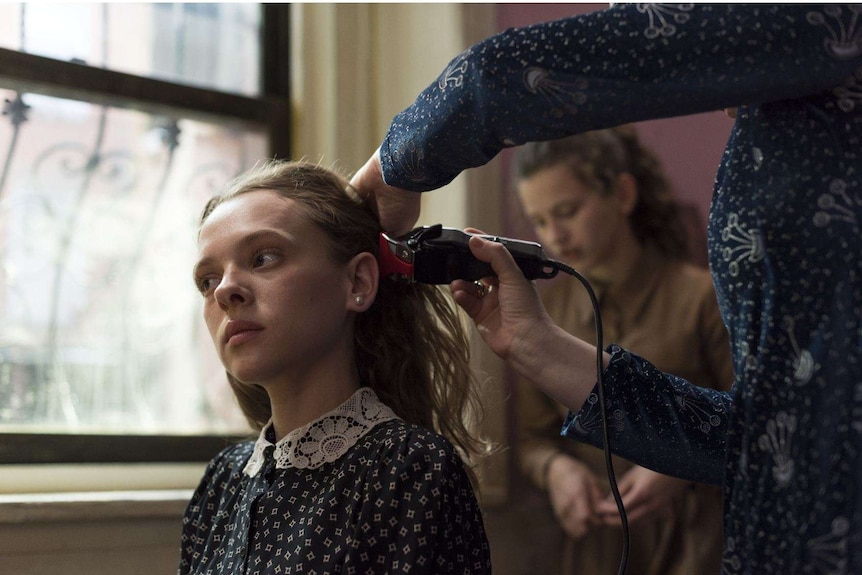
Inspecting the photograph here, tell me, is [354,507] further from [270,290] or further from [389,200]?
[389,200]

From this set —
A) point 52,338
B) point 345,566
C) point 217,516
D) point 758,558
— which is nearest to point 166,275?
point 52,338

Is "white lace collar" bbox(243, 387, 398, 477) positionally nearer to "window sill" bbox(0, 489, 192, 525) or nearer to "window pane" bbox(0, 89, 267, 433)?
"window sill" bbox(0, 489, 192, 525)

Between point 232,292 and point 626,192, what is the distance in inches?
33.1

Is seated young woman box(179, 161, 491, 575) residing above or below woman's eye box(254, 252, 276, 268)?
below

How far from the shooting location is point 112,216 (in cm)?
180

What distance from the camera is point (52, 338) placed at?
169cm

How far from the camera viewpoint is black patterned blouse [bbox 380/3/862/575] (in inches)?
28.0

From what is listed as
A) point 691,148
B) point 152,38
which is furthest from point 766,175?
point 152,38

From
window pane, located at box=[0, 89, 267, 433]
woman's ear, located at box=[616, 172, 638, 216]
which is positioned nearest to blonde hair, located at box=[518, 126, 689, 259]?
woman's ear, located at box=[616, 172, 638, 216]

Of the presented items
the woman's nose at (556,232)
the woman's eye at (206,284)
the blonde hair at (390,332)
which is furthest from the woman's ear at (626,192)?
the woman's eye at (206,284)

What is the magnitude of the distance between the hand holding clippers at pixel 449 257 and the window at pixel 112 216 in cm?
91

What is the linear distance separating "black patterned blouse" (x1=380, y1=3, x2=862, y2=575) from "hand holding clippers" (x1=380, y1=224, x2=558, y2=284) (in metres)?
0.26

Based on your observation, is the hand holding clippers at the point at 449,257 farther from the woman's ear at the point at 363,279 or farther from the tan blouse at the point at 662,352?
the tan blouse at the point at 662,352

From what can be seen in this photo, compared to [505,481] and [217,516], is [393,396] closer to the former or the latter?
[217,516]
